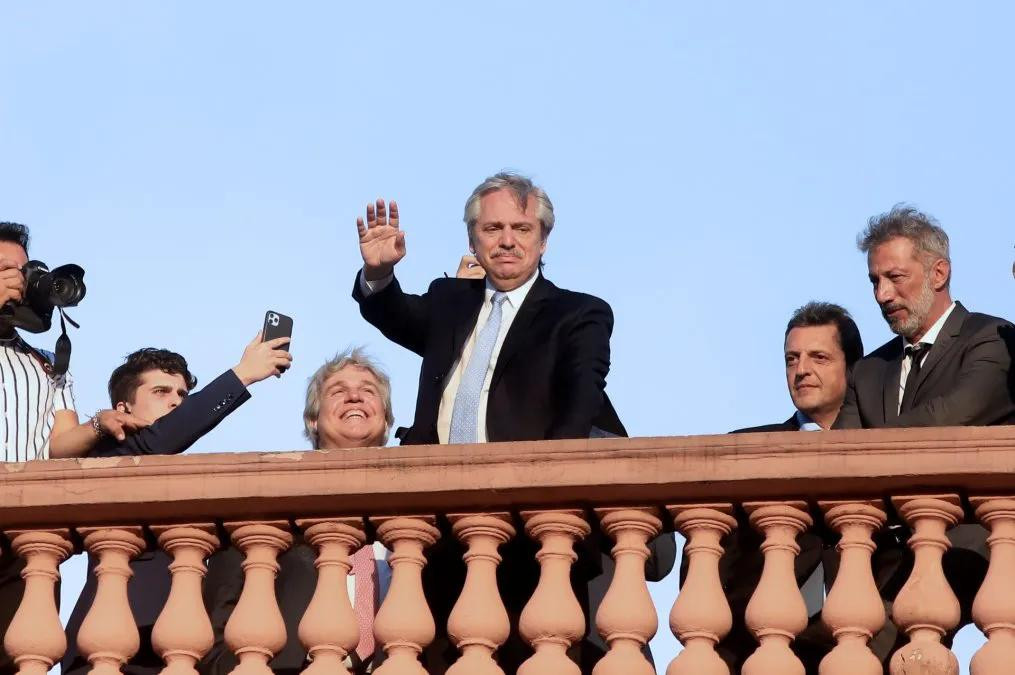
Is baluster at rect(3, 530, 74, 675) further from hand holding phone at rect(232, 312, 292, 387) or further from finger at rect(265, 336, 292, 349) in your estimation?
finger at rect(265, 336, 292, 349)

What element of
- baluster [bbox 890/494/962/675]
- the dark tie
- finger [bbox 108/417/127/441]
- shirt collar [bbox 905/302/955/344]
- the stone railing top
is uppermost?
shirt collar [bbox 905/302/955/344]

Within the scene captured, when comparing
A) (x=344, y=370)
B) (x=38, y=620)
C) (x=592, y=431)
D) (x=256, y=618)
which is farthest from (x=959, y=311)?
(x=38, y=620)

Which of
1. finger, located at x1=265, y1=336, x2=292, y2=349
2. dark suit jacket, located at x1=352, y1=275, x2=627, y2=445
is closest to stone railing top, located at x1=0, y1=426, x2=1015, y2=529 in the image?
dark suit jacket, located at x1=352, y1=275, x2=627, y2=445

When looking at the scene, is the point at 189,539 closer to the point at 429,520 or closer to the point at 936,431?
the point at 429,520

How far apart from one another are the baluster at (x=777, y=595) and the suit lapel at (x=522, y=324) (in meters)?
1.93

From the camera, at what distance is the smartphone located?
32.7 feet

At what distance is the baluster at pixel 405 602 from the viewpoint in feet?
25.3

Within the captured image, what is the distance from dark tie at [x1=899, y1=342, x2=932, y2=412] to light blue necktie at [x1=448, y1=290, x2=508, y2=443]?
1.65m

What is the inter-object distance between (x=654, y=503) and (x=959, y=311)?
205cm

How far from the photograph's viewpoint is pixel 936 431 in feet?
25.3

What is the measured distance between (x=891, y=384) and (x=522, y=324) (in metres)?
1.53

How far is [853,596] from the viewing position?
758 centimetres

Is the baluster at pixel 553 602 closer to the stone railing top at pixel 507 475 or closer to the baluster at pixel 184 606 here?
the stone railing top at pixel 507 475

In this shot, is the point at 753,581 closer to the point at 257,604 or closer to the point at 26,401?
the point at 257,604
